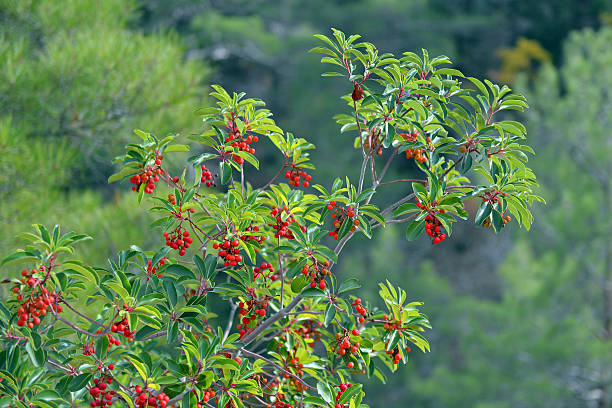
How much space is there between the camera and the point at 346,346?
1.24 metres

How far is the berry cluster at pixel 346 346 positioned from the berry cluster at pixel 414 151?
0.40 m

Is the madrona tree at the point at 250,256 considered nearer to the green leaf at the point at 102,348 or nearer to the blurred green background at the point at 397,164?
the green leaf at the point at 102,348

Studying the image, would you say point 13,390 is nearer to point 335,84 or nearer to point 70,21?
point 70,21

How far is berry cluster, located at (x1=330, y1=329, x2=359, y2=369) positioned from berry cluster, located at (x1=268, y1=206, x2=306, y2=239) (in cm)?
24

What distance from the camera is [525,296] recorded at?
5375mm

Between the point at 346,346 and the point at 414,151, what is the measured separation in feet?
1.49

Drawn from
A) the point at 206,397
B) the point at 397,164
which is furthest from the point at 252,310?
the point at 397,164

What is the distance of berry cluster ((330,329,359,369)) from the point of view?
1.25m

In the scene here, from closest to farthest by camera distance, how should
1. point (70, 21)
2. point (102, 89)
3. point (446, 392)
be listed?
point (102, 89), point (70, 21), point (446, 392)

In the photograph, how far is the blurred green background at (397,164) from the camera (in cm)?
304

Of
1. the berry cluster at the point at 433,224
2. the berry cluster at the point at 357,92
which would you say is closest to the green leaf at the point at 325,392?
the berry cluster at the point at 433,224

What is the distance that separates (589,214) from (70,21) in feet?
14.4

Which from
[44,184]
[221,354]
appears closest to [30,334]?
[221,354]

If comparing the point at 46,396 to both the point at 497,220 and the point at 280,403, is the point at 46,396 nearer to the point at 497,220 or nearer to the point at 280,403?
the point at 280,403
